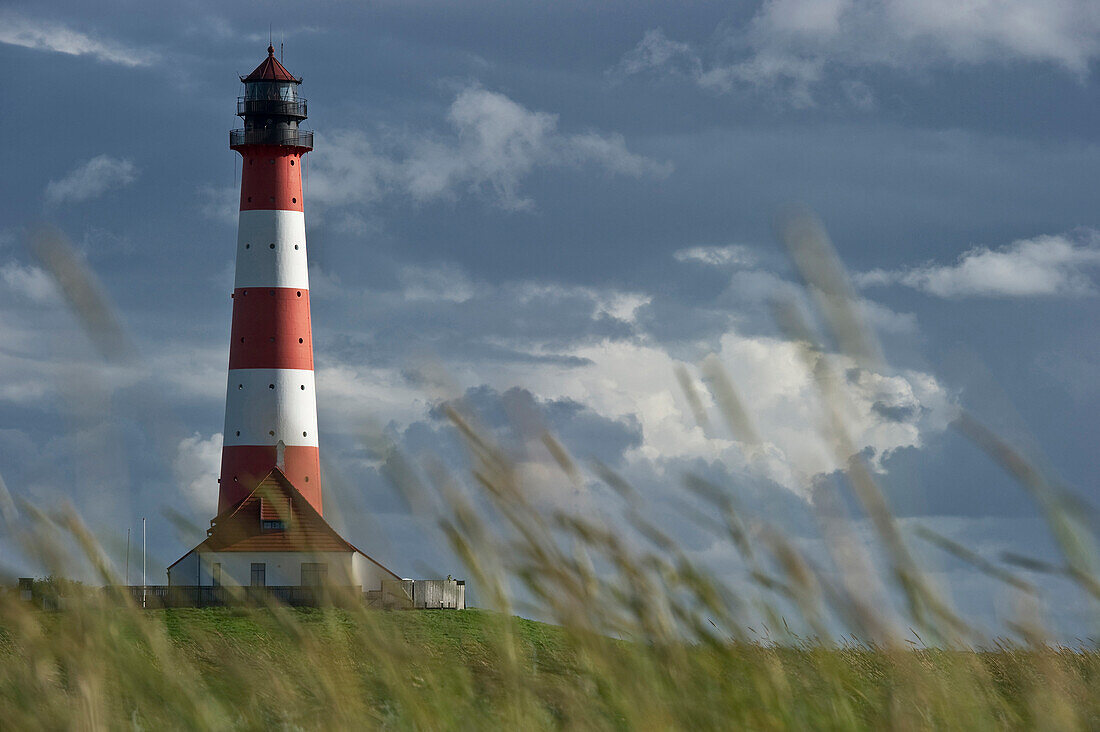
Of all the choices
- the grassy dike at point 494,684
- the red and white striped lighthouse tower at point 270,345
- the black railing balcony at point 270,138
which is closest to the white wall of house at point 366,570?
the red and white striped lighthouse tower at point 270,345

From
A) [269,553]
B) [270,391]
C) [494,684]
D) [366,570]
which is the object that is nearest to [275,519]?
[269,553]

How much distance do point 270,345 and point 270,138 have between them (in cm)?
613

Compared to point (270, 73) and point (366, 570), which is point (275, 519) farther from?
point (270, 73)

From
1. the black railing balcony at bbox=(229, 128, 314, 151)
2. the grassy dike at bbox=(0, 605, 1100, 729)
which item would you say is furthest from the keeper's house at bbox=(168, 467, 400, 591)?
the grassy dike at bbox=(0, 605, 1100, 729)

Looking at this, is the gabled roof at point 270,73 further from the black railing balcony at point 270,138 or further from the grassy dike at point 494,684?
the grassy dike at point 494,684

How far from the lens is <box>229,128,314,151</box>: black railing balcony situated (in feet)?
118

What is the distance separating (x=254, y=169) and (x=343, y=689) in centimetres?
3409

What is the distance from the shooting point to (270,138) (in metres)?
36.0

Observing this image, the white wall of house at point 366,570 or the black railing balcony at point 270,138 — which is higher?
the black railing balcony at point 270,138

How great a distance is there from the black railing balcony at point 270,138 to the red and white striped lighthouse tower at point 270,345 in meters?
0.15

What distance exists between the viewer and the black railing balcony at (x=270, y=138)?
1416 inches

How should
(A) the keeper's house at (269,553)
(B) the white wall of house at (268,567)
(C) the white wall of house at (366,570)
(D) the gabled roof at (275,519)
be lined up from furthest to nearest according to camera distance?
1. (B) the white wall of house at (268,567)
2. (C) the white wall of house at (366,570)
3. (A) the keeper's house at (269,553)
4. (D) the gabled roof at (275,519)

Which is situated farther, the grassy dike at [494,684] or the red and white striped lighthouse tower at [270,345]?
the red and white striped lighthouse tower at [270,345]

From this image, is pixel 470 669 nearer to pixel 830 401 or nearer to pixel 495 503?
pixel 495 503
